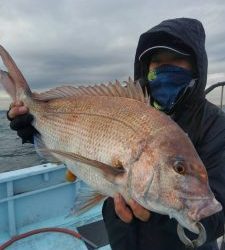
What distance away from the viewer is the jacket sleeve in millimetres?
2020

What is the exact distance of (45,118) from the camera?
2.64 meters

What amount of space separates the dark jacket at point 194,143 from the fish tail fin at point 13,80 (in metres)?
1.03

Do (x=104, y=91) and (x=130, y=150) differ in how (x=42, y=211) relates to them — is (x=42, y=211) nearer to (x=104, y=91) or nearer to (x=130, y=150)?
(x=104, y=91)

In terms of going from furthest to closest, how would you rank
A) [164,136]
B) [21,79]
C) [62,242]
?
[62,242] → [21,79] → [164,136]

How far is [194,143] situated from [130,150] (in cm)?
66

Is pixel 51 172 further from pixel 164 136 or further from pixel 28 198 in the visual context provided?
pixel 164 136

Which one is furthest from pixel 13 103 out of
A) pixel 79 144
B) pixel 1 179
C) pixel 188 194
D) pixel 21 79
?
pixel 1 179

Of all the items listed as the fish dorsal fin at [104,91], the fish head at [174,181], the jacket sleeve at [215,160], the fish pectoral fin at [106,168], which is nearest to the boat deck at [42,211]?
the fish dorsal fin at [104,91]

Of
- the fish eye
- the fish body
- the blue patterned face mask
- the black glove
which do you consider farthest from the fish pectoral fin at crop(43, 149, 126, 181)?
the black glove

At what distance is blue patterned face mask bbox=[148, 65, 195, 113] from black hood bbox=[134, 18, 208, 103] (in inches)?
3.3

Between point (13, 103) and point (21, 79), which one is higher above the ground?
point (21, 79)

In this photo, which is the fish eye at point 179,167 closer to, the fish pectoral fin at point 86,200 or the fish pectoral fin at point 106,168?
the fish pectoral fin at point 106,168

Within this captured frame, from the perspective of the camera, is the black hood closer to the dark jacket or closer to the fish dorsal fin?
the dark jacket

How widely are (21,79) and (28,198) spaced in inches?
112
